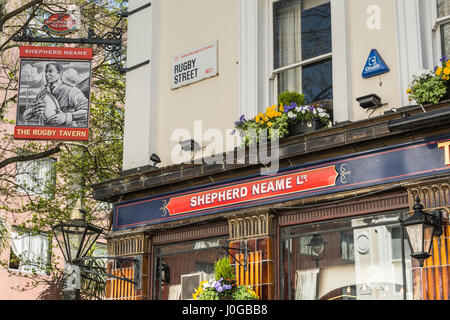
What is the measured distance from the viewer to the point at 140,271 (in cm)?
1231

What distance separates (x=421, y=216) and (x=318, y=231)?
1995 millimetres

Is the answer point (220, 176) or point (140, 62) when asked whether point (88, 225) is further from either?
point (140, 62)

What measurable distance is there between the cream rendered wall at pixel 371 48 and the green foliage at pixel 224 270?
2669mm

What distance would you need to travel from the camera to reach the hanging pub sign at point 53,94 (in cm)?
1321

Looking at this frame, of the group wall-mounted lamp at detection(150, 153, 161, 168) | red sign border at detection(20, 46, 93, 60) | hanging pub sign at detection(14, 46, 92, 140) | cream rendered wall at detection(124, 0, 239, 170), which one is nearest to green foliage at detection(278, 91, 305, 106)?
cream rendered wall at detection(124, 0, 239, 170)

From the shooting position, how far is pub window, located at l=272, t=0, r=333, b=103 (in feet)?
37.3

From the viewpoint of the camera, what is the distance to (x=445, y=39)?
395 inches

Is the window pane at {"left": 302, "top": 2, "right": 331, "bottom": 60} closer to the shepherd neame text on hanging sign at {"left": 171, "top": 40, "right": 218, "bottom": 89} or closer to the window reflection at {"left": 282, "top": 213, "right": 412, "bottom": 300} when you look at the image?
the shepherd neame text on hanging sign at {"left": 171, "top": 40, "right": 218, "bottom": 89}

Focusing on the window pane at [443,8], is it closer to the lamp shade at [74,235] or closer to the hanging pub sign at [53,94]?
the lamp shade at [74,235]

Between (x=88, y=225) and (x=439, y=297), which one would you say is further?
(x=88, y=225)

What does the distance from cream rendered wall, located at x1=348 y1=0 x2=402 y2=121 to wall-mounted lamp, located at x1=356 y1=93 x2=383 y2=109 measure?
8cm

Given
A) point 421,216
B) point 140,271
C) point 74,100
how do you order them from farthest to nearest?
1. point 74,100
2. point 140,271
3. point 421,216

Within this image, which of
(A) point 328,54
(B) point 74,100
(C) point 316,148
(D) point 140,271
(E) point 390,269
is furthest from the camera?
(B) point 74,100
